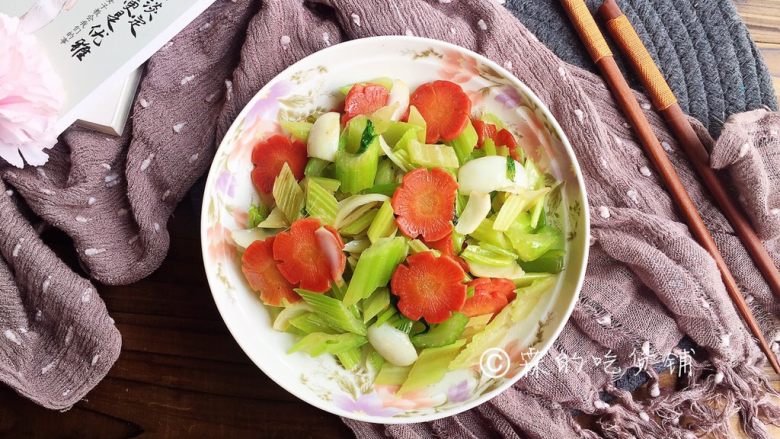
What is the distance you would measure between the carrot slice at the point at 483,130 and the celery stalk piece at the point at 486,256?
158mm

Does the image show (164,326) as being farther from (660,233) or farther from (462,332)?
(660,233)

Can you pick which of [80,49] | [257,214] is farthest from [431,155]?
[80,49]

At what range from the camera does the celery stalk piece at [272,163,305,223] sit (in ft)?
3.10

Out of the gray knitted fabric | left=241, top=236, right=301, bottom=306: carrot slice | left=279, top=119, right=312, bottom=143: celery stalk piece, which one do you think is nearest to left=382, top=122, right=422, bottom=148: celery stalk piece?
left=279, top=119, right=312, bottom=143: celery stalk piece

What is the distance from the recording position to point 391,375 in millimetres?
966

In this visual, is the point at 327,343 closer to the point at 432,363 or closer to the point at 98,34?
the point at 432,363

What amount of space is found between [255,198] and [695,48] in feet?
2.45

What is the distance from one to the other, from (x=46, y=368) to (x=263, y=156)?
1.54 ft

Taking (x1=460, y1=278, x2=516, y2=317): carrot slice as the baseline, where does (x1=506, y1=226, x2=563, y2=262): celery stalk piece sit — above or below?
above

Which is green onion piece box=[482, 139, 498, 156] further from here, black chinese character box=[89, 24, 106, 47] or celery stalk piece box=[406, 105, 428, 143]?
black chinese character box=[89, 24, 106, 47]

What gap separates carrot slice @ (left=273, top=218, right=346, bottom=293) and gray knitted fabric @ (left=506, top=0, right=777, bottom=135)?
0.51 meters

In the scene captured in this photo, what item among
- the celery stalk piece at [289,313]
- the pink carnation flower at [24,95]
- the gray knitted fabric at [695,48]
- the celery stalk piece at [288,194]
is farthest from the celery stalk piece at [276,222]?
the gray knitted fabric at [695,48]

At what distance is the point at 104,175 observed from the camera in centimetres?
105

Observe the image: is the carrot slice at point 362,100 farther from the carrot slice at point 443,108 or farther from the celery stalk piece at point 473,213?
the celery stalk piece at point 473,213
